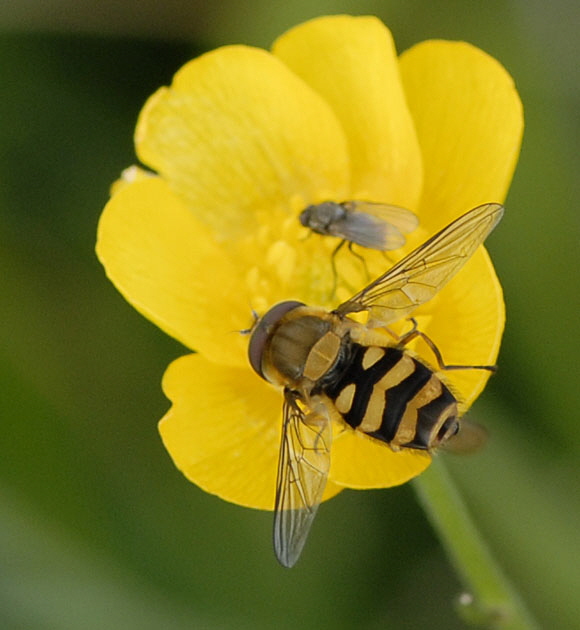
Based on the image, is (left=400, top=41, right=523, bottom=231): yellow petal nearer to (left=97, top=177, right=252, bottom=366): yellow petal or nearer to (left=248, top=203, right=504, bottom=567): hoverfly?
(left=248, top=203, right=504, bottom=567): hoverfly

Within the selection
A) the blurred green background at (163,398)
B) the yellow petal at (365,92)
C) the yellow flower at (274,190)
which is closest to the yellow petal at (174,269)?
the yellow flower at (274,190)

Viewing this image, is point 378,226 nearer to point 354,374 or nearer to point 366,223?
point 366,223

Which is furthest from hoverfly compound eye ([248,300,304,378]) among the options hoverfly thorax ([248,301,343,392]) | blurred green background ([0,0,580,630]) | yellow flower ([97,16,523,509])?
blurred green background ([0,0,580,630])

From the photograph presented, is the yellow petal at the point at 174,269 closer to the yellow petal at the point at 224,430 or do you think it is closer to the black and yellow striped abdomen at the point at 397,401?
the yellow petal at the point at 224,430

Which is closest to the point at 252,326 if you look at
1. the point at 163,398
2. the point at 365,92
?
the point at 365,92

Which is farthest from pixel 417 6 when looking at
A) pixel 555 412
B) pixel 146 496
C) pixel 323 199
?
pixel 146 496
